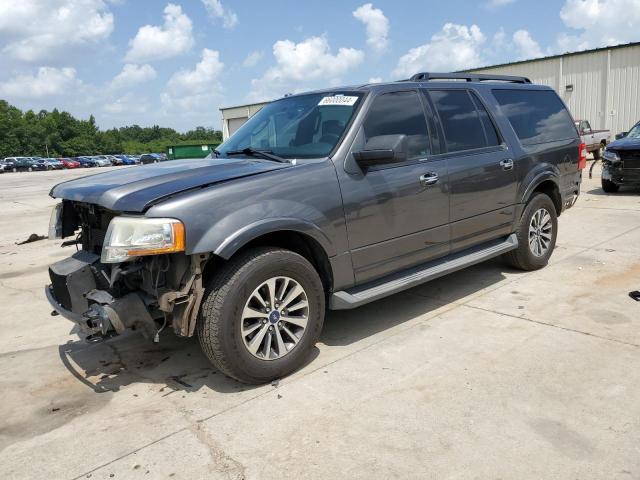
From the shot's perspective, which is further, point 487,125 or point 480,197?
point 487,125

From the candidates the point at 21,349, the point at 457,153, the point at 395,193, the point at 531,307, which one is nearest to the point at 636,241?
the point at 531,307

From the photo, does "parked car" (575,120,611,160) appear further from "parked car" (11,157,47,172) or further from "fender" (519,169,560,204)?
"parked car" (11,157,47,172)

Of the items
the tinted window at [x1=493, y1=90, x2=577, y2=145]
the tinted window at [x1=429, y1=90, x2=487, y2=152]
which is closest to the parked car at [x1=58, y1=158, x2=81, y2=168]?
the tinted window at [x1=493, y1=90, x2=577, y2=145]

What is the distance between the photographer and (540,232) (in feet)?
18.9

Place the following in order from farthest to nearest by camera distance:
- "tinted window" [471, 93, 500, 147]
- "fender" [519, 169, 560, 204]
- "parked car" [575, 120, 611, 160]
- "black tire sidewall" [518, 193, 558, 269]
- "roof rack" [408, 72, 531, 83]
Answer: "parked car" [575, 120, 611, 160], "black tire sidewall" [518, 193, 558, 269], "fender" [519, 169, 560, 204], "tinted window" [471, 93, 500, 147], "roof rack" [408, 72, 531, 83]

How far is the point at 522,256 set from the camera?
5586 millimetres

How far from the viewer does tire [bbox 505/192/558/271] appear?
5457mm

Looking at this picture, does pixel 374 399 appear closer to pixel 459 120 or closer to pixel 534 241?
pixel 459 120

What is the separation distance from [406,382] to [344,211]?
48.6 inches

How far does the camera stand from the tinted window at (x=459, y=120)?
15.1 feet

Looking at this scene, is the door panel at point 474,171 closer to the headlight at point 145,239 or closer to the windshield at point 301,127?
the windshield at point 301,127

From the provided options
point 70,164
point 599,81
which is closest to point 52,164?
point 70,164

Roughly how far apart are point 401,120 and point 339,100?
53cm

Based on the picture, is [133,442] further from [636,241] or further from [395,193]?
[636,241]
